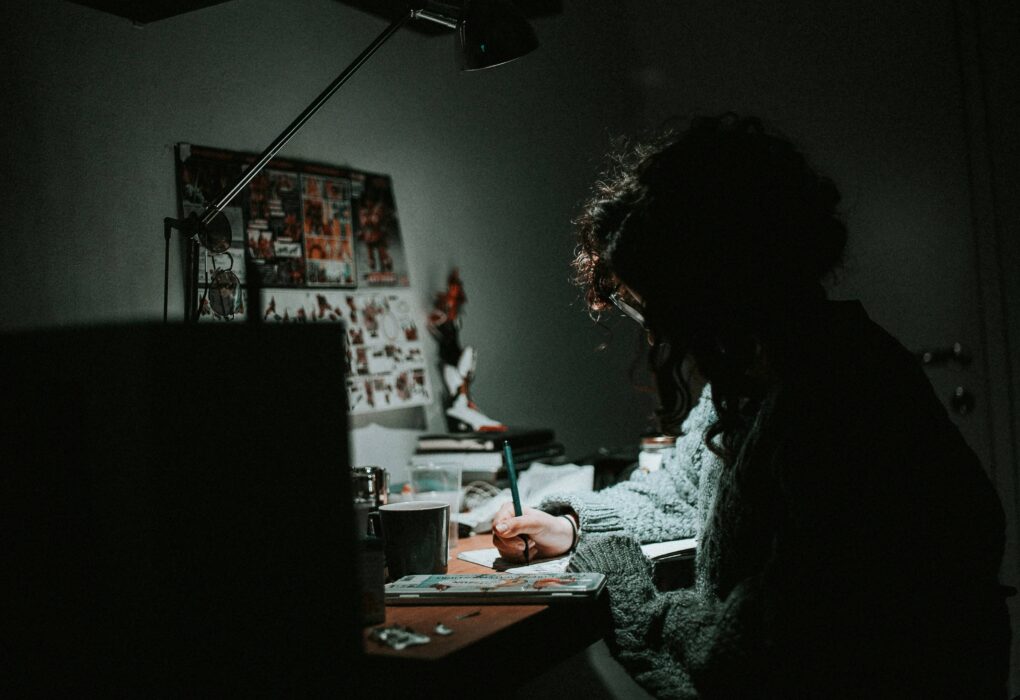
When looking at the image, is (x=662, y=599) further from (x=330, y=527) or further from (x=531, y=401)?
(x=531, y=401)

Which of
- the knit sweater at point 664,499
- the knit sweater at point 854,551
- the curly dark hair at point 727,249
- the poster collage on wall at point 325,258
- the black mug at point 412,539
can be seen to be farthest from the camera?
the poster collage on wall at point 325,258

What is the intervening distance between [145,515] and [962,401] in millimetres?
2035

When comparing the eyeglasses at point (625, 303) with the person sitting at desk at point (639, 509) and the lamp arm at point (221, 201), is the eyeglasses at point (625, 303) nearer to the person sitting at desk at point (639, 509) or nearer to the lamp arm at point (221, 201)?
the person sitting at desk at point (639, 509)

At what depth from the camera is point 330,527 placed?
2.42ft

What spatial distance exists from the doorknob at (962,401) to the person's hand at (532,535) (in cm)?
139

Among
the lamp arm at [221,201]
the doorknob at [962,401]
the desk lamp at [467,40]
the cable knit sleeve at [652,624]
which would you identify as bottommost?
the cable knit sleeve at [652,624]

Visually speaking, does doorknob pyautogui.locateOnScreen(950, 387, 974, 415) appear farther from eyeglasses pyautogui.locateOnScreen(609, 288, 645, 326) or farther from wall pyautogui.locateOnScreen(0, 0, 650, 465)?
eyeglasses pyautogui.locateOnScreen(609, 288, 645, 326)

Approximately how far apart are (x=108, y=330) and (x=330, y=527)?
256mm

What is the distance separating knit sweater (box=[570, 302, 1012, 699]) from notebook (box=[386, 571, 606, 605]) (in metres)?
0.13

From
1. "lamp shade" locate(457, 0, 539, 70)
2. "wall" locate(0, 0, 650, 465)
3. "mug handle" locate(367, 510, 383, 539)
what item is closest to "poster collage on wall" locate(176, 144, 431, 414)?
"wall" locate(0, 0, 650, 465)

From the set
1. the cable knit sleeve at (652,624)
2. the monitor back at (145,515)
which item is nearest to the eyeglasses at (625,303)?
the cable knit sleeve at (652,624)

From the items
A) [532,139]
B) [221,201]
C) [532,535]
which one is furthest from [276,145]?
[532,139]

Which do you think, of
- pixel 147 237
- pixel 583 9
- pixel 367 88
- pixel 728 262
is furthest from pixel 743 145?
pixel 583 9

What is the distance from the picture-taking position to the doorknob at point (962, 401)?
82.4 inches
